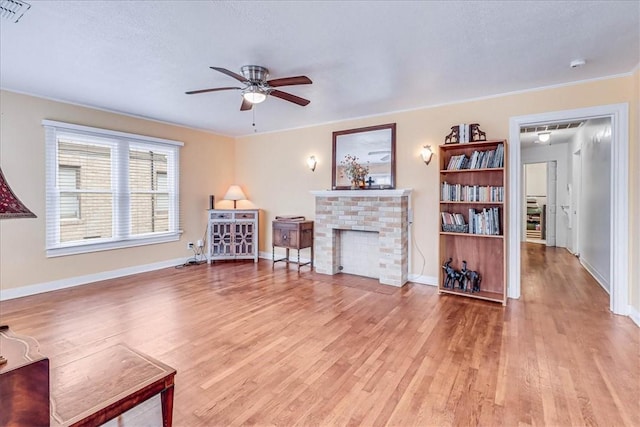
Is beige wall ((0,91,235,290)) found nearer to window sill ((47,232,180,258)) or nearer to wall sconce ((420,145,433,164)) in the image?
window sill ((47,232,180,258))

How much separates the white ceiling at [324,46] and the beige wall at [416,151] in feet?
0.66

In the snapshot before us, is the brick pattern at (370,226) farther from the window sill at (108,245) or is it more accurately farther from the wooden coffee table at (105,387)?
the wooden coffee table at (105,387)

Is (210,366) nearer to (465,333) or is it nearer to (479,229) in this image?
(465,333)

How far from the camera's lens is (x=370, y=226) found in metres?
4.66

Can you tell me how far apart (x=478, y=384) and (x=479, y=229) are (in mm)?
2205

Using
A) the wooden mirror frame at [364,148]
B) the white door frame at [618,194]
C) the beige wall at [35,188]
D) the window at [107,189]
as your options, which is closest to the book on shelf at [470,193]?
the wooden mirror frame at [364,148]

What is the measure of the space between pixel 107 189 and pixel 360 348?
176 inches

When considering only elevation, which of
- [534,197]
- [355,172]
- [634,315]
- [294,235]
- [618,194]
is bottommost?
[634,315]

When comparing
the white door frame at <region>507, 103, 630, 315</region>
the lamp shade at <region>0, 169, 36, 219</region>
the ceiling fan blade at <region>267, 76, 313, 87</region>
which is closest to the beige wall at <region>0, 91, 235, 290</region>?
the ceiling fan blade at <region>267, 76, 313, 87</region>

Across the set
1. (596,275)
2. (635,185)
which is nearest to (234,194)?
(635,185)

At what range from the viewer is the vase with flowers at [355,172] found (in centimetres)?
493

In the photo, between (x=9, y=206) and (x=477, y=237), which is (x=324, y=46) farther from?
(x=477, y=237)

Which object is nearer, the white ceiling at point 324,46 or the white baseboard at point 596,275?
the white ceiling at point 324,46

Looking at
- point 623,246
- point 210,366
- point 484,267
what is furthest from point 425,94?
point 210,366
